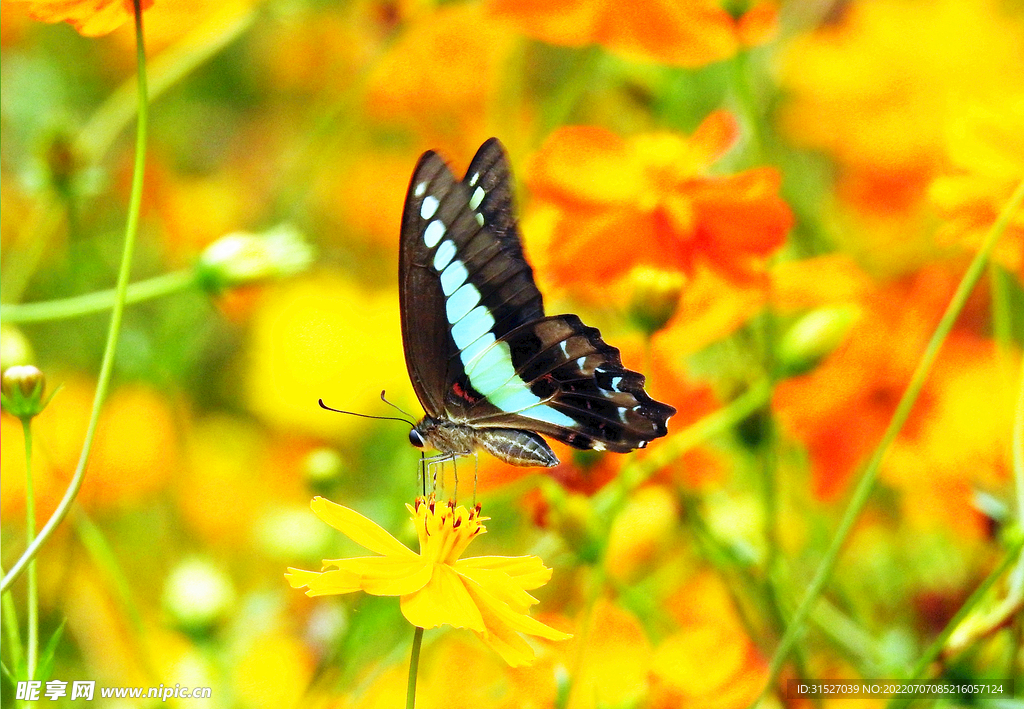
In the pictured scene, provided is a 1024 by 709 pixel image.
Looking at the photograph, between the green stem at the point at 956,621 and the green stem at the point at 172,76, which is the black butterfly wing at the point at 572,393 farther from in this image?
the green stem at the point at 172,76


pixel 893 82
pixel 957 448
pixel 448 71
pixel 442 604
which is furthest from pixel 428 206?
pixel 893 82

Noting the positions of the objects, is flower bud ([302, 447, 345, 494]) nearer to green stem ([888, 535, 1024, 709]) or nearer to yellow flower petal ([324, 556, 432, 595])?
yellow flower petal ([324, 556, 432, 595])

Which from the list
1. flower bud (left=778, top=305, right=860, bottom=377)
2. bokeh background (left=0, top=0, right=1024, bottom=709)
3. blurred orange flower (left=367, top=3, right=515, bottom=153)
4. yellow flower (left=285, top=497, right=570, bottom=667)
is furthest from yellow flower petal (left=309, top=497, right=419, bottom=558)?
blurred orange flower (left=367, top=3, right=515, bottom=153)

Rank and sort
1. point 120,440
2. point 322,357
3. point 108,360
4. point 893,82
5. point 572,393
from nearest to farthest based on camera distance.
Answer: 1. point 108,360
2. point 572,393
3. point 120,440
4. point 322,357
5. point 893,82

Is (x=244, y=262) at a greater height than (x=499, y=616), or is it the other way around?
(x=244, y=262)

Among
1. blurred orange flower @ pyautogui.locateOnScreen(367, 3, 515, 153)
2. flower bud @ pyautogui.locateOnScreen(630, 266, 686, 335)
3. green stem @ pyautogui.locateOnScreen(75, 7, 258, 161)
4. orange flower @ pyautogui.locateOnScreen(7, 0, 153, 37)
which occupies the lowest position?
flower bud @ pyautogui.locateOnScreen(630, 266, 686, 335)

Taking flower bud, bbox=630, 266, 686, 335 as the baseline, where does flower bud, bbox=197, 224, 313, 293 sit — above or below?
above

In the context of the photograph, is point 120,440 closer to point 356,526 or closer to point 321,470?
point 321,470

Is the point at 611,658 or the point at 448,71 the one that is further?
the point at 448,71
